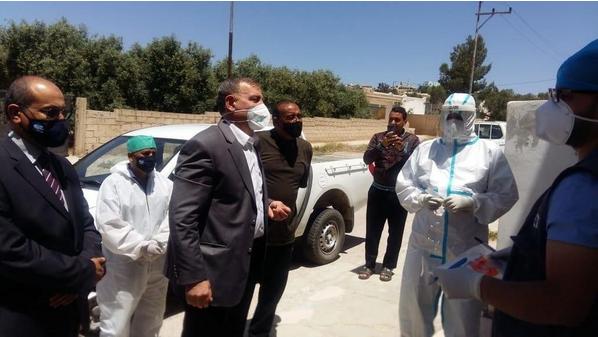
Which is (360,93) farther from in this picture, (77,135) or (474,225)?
(474,225)

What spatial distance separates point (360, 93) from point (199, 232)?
29794mm

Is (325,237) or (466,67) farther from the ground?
(466,67)

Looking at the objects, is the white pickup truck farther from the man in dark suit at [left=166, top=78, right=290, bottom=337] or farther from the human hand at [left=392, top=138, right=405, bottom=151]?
the man in dark suit at [left=166, top=78, right=290, bottom=337]

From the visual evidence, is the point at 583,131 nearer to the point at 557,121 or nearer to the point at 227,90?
the point at 557,121

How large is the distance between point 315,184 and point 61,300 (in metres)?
3.55

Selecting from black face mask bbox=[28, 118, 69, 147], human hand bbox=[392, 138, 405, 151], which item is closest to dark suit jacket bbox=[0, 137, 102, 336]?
black face mask bbox=[28, 118, 69, 147]

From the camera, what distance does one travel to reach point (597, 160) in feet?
4.16

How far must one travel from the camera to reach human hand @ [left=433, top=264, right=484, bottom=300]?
1.51 meters

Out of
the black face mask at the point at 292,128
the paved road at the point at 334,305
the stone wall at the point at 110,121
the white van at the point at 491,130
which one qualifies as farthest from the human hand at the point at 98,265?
the white van at the point at 491,130

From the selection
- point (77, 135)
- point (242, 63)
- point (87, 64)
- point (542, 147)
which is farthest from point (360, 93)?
point (542, 147)

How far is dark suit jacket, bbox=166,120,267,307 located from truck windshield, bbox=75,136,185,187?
6.06ft

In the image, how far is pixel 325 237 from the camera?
5.65 metres

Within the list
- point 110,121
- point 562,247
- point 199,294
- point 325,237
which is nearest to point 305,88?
point 110,121

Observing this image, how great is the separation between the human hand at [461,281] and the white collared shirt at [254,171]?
3.98 feet
